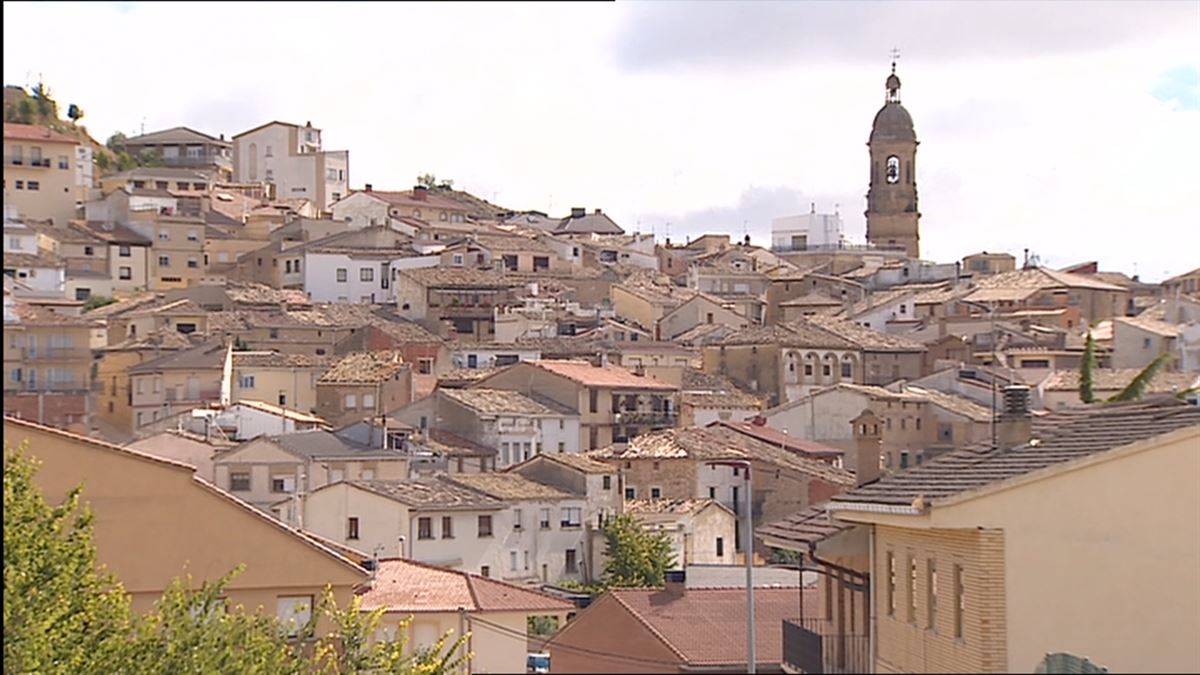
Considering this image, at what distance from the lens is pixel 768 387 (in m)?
53.2

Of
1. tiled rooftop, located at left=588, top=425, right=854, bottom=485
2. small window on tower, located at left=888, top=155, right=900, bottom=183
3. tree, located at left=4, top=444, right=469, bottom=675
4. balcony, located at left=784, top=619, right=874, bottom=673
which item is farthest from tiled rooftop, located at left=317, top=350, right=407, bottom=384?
small window on tower, located at left=888, top=155, right=900, bottom=183

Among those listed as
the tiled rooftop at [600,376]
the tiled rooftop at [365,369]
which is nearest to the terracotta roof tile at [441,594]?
the tiled rooftop at [600,376]

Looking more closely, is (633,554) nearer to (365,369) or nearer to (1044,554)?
(365,369)

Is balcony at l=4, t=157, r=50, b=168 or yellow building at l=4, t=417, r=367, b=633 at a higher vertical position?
balcony at l=4, t=157, r=50, b=168

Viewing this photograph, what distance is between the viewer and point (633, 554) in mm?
35188

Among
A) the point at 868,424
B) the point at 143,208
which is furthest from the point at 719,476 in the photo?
the point at 143,208

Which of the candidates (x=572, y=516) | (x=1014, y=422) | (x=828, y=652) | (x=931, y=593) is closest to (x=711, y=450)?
(x=572, y=516)

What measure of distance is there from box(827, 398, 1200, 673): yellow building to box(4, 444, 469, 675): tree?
597 cm

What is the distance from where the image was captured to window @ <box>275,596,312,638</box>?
16578 millimetres

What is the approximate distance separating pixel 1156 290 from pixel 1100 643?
2418 inches

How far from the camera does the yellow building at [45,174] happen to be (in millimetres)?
66875

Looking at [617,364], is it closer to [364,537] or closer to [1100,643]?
[364,537]

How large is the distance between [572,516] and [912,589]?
3129 centimetres

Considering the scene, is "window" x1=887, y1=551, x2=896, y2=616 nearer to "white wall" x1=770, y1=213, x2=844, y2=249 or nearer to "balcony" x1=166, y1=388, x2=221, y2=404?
"balcony" x1=166, y1=388, x2=221, y2=404
